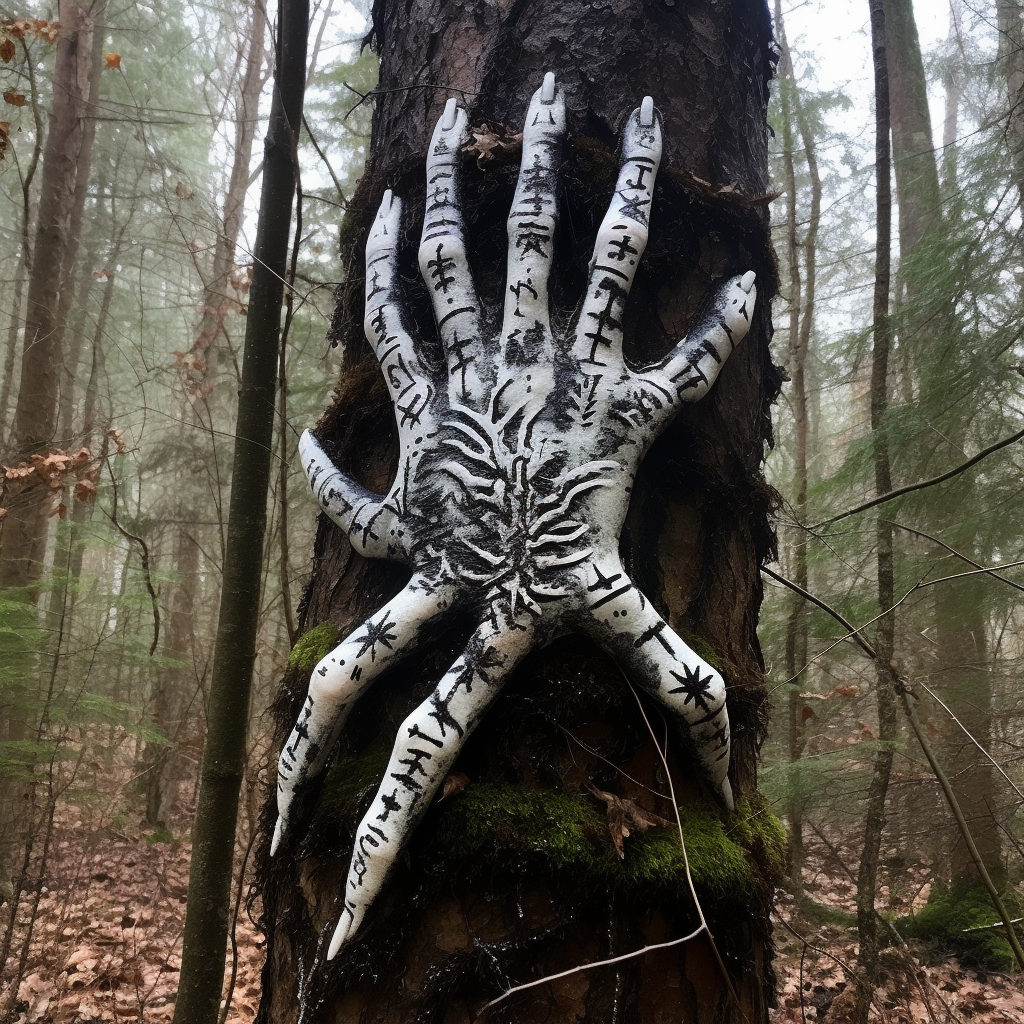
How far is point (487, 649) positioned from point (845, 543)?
5045mm

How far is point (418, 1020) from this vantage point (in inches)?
43.1

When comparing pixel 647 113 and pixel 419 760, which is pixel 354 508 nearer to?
pixel 419 760

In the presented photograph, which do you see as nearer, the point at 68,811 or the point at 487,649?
the point at 487,649

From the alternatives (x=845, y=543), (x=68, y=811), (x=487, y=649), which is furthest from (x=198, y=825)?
(x=68, y=811)

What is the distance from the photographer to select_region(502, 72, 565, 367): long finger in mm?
1353

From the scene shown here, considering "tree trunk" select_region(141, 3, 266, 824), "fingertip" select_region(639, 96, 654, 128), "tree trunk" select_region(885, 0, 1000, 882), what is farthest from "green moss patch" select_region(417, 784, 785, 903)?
"tree trunk" select_region(141, 3, 266, 824)

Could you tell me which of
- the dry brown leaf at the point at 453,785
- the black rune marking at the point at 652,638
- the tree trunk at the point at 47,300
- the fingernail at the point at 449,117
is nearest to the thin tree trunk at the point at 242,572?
the fingernail at the point at 449,117

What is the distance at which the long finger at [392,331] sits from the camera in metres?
1.39

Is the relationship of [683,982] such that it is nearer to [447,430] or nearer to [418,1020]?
[418,1020]

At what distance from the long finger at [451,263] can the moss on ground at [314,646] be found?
0.53m

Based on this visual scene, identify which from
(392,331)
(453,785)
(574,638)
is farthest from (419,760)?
(392,331)

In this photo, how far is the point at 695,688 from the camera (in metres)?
1.16

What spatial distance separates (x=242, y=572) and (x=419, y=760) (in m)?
1.17

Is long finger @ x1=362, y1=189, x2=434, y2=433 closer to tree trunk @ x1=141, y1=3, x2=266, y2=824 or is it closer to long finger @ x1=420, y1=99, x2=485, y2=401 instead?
long finger @ x1=420, y1=99, x2=485, y2=401
